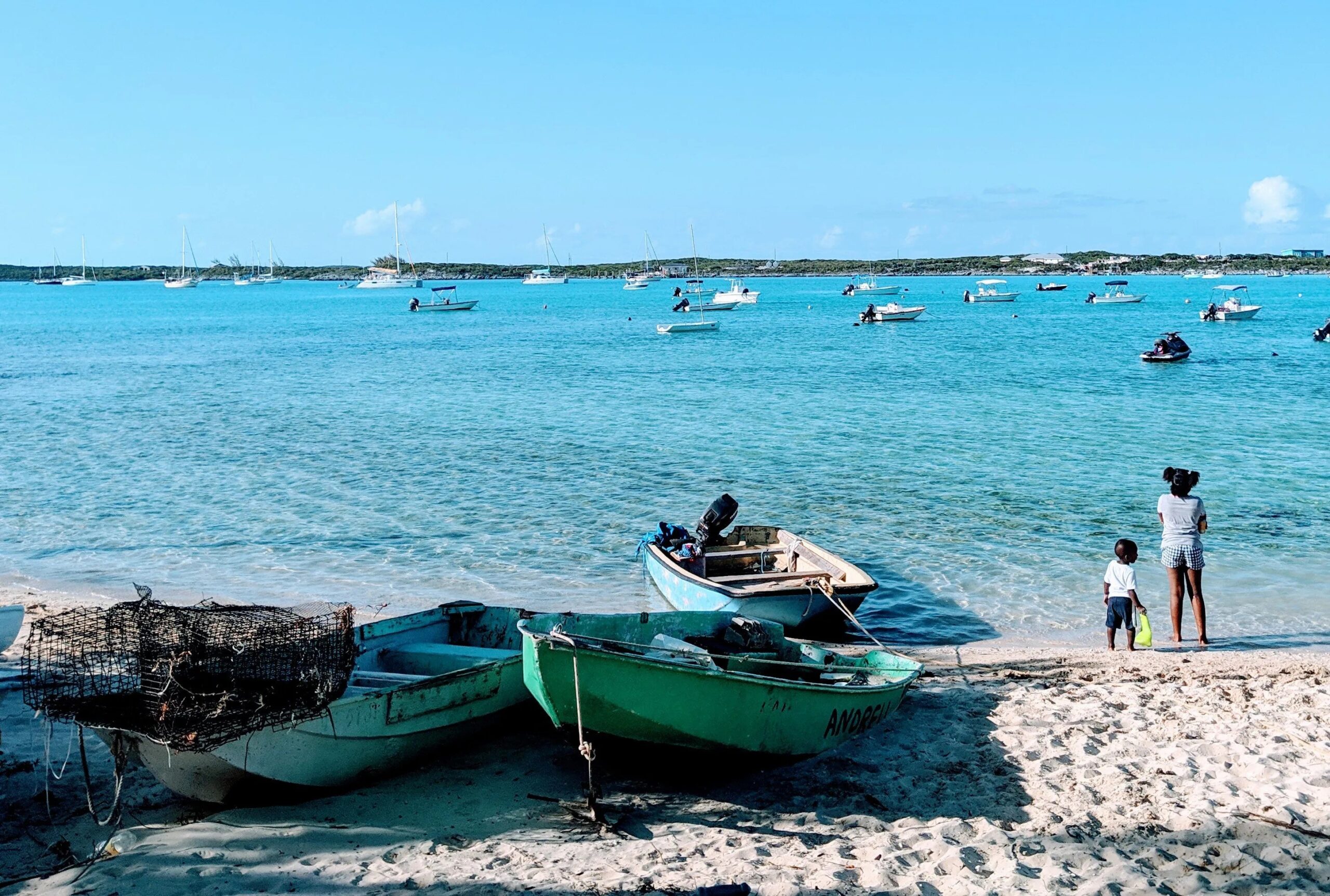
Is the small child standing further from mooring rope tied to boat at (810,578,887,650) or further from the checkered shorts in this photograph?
mooring rope tied to boat at (810,578,887,650)

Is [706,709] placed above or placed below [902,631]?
above

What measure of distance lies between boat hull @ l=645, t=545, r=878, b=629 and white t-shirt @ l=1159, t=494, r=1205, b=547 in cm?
282

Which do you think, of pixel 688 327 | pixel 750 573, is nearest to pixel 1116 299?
pixel 688 327

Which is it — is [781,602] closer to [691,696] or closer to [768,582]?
[768,582]

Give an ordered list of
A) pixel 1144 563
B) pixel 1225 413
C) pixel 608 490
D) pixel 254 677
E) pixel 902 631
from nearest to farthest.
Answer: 1. pixel 254 677
2. pixel 902 631
3. pixel 1144 563
4. pixel 608 490
5. pixel 1225 413

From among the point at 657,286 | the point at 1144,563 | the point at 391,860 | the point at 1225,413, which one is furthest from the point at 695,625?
the point at 657,286

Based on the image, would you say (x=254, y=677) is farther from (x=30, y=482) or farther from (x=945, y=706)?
(x=30, y=482)

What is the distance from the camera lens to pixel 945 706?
8883mm

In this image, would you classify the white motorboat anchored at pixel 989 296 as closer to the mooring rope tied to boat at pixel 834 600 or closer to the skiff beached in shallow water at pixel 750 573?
the skiff beached in shallow water at pixel 750 573

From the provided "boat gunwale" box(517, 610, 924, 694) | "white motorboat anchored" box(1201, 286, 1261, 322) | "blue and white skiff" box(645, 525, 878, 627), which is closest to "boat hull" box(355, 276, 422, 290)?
"white motorboat anchored" box(1201, 286, 1261, 322)

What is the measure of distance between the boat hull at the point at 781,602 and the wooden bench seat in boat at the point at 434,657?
2.59 meters

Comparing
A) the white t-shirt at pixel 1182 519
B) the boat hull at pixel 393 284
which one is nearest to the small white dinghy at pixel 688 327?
the white t-shirt at pixel 1182 519

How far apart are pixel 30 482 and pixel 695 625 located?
16.9 meters

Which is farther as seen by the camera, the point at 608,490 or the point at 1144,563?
the point at 608,490
